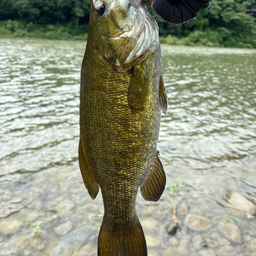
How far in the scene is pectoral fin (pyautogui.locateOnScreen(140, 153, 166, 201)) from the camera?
73.0 inches

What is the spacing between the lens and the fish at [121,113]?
152 centimetres

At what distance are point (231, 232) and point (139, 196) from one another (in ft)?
4.80

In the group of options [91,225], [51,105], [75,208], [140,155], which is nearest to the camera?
[140,155]

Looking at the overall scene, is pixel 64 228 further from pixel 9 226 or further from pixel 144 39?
Result: pixel 144 39

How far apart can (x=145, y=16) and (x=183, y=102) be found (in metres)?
7.94

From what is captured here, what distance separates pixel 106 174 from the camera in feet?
5.79

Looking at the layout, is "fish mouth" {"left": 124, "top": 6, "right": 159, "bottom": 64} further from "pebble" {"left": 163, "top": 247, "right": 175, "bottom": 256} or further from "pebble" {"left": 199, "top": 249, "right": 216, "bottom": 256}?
"pebble" {"left": 199, "top": 249, "right": 216, "bottom": 256}

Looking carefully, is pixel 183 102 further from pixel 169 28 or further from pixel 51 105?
pixel 169 28

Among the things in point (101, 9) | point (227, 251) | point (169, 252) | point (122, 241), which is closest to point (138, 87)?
point (101, 9)

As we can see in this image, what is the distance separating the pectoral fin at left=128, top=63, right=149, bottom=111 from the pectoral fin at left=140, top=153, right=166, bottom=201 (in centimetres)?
47

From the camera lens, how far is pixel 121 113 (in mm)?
1599

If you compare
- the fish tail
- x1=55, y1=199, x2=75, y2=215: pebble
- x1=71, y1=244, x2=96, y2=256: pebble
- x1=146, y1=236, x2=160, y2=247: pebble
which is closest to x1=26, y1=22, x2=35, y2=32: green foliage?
x1=55, y1=199, x2=75, y2=215: pebble

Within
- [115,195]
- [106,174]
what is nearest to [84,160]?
[106,174]

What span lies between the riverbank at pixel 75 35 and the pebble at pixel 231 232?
1512 inches
